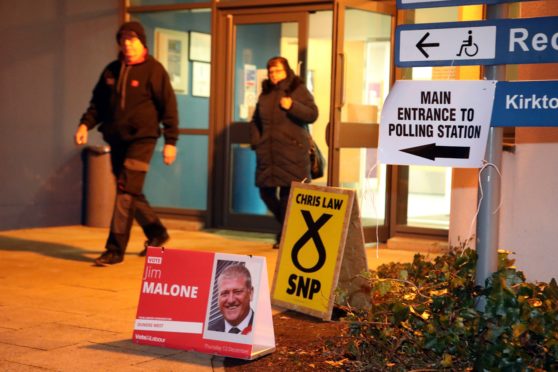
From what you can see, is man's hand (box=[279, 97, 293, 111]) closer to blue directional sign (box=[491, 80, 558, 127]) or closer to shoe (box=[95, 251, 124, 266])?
shoe (box=[95, 251, 124, 266])

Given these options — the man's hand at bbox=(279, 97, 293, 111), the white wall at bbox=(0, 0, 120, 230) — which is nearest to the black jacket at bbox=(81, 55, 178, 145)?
the man's hand at bbox=(279, 97, 293, 111)

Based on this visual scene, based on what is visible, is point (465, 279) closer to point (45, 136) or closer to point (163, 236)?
point (163, 236)

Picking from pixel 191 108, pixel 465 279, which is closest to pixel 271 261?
pixel 191 108

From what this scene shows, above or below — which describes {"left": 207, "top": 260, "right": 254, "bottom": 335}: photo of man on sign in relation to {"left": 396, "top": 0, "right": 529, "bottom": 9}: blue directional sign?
below

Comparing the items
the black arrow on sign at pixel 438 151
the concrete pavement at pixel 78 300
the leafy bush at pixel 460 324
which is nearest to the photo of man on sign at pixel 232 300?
the concrete pavement at pixel 78 300

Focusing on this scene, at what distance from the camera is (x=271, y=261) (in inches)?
349

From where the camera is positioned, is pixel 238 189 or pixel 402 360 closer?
pixel 402 360

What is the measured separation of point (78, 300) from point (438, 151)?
3.33 meters

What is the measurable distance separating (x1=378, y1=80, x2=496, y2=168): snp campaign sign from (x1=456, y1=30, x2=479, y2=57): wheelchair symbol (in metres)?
0.13

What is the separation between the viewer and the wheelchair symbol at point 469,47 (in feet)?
14.8

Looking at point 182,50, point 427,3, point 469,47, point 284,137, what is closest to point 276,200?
point 284,137

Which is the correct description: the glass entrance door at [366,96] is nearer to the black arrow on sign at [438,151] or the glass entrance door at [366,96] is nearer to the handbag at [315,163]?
the handbag at [315,163]

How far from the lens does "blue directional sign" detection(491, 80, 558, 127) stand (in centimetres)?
430

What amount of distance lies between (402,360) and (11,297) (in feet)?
10.8
